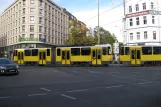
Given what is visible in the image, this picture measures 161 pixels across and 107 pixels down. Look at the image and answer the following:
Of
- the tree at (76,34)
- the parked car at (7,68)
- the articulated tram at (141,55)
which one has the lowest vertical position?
the parked car at (7,68)

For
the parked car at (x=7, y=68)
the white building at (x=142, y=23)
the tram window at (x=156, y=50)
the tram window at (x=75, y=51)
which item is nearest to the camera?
the parked car at (x=7, y=68)

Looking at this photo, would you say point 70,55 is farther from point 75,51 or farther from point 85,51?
point 85,51

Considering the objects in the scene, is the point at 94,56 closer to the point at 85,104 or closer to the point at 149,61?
the point at 149,61

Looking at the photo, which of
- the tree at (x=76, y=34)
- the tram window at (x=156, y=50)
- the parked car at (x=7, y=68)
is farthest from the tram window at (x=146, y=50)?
the tree at (x=76, y=34)

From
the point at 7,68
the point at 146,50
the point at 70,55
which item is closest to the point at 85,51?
the point at 70,55

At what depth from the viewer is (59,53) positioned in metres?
36.8

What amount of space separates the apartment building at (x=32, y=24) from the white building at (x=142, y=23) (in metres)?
34.8

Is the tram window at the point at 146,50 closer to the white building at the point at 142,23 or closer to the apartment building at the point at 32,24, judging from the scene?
the white building at the point at 142,23

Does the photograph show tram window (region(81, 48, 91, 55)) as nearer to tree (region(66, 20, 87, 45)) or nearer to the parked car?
the parked car

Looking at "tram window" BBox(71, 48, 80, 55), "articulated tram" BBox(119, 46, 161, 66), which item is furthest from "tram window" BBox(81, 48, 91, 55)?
"articulated tram" BBox(119, 46, 161, 66)

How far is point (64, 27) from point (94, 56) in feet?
231

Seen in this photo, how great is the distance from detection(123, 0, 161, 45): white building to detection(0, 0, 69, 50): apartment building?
34.8m

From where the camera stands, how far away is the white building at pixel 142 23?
4953 centimetres

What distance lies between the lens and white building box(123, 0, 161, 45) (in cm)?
4953
